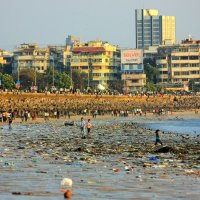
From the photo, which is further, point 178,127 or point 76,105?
point 76,105

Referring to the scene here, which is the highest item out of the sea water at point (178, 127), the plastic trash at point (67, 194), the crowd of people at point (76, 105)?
the crowd of people at point (76, 105)

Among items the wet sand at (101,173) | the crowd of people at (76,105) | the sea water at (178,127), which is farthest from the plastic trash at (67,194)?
the crowd of people at (76,105)

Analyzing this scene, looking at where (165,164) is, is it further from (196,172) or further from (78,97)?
(78,97)

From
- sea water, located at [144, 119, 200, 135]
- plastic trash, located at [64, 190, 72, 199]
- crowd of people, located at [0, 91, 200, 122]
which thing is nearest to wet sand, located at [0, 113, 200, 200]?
plastic trash, located at [64, 190, 72, 199]

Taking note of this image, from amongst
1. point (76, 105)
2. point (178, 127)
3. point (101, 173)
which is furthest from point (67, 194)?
point (76, 105)

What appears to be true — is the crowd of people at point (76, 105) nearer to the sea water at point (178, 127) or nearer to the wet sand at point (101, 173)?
the sea water at point (178, 127)

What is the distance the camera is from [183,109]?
627 ft

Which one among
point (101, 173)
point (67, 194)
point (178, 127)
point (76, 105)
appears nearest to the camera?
point (67, 194)

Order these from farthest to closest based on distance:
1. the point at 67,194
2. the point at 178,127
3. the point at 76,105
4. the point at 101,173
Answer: the point at 76,105
the point at 178,127
the point at 101,173
the point at 67,194

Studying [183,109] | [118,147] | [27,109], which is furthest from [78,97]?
[118,147]

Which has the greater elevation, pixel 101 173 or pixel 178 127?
pixel 101 173

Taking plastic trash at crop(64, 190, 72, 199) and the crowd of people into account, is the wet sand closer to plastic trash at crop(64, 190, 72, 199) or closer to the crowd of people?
plastic trash at crop(64, 190, 72, 199)

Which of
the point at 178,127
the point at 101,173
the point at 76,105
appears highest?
the point at 76,105

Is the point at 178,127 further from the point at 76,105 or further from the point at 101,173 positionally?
the point at 101,173
